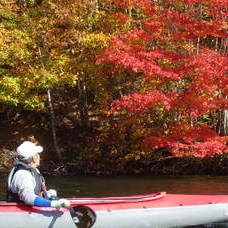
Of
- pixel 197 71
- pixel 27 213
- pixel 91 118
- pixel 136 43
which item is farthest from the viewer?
pixel 91 118

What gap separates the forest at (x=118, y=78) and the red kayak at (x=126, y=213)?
17.1ft

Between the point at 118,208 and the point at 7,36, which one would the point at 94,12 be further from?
the point at 118,208

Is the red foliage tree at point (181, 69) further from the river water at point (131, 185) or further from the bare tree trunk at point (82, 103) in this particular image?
the bare tree trunk at point (82, 103)

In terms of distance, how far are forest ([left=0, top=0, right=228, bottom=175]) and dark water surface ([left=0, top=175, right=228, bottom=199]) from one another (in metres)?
0.85

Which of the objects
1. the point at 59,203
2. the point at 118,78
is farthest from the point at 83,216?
the point at 118,78

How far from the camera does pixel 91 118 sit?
66.7ft

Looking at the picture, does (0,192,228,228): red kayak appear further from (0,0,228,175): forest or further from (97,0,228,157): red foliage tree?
(0,0,228,175): forest

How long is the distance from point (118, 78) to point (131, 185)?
440 cm

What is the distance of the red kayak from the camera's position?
784cm

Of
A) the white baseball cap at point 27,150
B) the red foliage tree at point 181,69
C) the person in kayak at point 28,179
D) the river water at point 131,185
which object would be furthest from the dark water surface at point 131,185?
the white baseball cap at point 27,150

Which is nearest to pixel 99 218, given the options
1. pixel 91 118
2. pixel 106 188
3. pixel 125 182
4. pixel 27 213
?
pixel 27 213

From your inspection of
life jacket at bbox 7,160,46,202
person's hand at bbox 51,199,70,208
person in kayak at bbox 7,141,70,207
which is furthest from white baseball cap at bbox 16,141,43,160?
person's hand at bbox 51,199,70,208

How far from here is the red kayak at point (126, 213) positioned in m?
7.84

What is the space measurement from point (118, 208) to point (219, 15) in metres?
7.71
